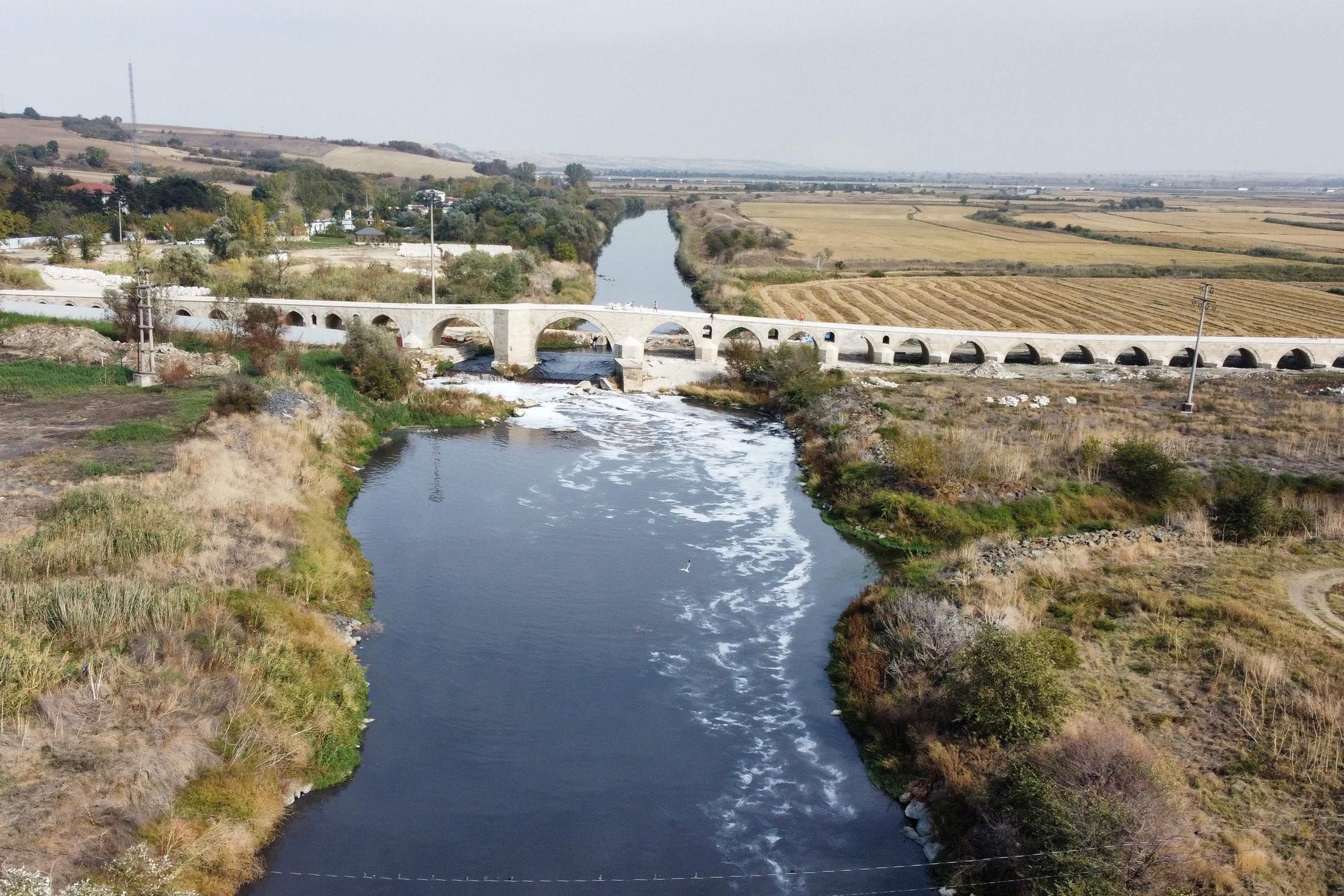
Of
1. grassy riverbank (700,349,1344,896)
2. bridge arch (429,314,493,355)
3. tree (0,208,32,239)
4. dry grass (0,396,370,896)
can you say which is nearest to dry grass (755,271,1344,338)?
bridge arch (429,314,493,355)

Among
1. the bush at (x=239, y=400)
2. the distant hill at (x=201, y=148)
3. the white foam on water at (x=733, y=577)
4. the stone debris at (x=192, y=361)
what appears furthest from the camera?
the distant hill at (x=201, y=148)

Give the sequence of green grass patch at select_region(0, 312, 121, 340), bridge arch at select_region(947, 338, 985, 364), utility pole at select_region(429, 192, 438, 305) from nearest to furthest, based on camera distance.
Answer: green grass patch at select_region(0, 312, 121, 340) → bridge arch at select_region(947, 338, 985, 364) → utility pole at select_region(429, 192, 438, 305)

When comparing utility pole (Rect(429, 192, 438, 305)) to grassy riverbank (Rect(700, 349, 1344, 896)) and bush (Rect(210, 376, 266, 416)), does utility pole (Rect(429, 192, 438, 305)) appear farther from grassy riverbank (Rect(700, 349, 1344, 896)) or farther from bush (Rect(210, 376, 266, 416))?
grassy riverbank (Rect(700, 349, 1344, 896))

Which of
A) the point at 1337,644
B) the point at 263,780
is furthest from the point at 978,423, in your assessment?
the point at 263,780

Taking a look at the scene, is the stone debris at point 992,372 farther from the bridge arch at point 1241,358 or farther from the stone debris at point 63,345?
the stone debris at point 63,345

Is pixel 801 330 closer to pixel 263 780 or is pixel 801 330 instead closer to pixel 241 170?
pixel 263 780

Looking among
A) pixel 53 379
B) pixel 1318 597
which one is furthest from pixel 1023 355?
pixel 53 379

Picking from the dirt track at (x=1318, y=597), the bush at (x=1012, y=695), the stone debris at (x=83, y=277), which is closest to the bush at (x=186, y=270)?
the stone debris at (x=83, y=277)
